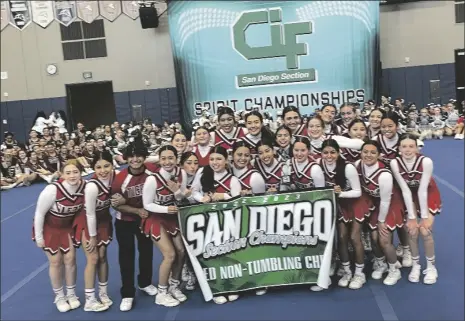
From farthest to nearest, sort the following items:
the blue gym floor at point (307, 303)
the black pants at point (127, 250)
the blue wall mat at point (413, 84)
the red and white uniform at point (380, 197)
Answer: the blue wall mat at point (413, 84) < the black pants at point (127, 250) < the red and white uniform at point (380, 197) < the blue gym floor at point (307, 303)

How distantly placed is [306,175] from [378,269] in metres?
0.76

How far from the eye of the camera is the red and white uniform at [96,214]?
8.41 ft

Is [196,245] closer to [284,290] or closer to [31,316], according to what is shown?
[284,290]

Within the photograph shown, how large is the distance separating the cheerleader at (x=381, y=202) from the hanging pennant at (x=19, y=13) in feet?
5.99

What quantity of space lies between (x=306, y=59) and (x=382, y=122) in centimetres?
819

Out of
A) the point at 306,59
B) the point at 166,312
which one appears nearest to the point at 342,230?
the point at 166,312

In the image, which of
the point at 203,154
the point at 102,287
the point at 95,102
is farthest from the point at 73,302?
the point at 95,102

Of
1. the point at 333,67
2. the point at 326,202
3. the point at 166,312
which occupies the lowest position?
the point at 166,312

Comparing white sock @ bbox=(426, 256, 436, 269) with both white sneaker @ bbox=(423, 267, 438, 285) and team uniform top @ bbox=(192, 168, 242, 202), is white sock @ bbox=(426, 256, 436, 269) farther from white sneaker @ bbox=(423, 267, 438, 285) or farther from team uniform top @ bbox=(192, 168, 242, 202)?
team uniform top @ bbox=(192, 168, 242, 202)

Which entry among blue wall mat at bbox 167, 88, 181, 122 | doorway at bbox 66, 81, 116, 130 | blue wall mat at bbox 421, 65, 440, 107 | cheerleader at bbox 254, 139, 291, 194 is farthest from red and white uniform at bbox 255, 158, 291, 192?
doorway at bbox 66, 81, 116, 130

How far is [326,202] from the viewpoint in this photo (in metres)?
2.70

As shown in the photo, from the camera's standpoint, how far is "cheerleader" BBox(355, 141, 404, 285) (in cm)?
267

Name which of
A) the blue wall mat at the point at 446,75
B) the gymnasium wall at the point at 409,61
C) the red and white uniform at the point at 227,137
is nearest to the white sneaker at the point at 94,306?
the red and white uniform at the point at 227,137

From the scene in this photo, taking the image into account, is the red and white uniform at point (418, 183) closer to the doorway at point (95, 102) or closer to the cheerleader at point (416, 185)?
the cheerleader at point (416, 185)
